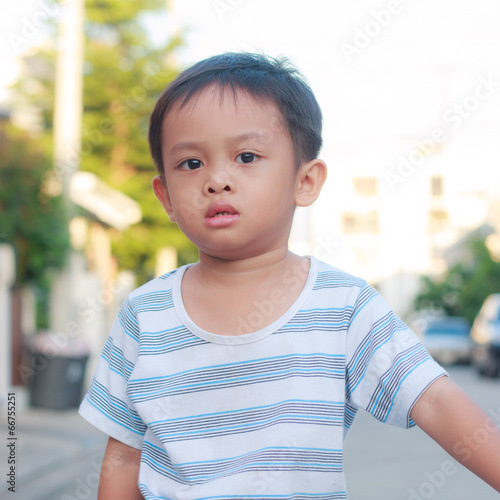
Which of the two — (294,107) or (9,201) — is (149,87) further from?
(294,107)

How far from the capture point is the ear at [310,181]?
5.43 feet

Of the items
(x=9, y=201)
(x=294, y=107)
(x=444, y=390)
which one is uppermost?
(x=294, y=107)

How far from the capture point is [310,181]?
5.53ft

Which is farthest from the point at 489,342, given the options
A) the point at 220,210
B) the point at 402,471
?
the point at 220,210

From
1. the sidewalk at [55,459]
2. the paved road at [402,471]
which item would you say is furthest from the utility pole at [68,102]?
the paved road at [402,471]

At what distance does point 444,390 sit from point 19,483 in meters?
5.46

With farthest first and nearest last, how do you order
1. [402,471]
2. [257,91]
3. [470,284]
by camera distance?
1. [470,284]
2. [402,471]
3. [257,91]

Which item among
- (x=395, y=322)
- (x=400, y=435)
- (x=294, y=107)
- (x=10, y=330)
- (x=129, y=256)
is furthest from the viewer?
(x=129, y=256)

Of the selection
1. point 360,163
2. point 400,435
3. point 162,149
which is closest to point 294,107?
point 162,149

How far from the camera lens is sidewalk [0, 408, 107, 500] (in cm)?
610

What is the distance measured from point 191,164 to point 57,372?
395 inches

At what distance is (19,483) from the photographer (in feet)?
20.4

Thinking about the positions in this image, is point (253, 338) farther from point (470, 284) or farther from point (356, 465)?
point (470, 284)

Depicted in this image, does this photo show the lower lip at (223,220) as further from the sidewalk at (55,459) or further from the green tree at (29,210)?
the green tree at (29,210)
